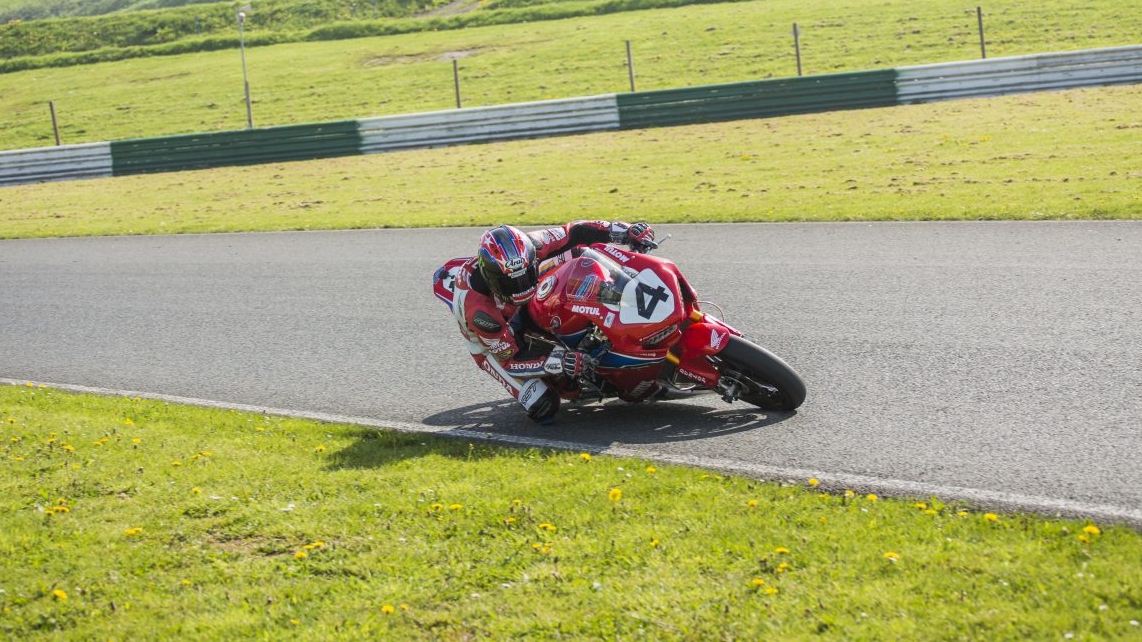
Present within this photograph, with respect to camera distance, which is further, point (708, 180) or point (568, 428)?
point (708, 180)

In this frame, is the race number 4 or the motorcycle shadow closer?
the race number 4

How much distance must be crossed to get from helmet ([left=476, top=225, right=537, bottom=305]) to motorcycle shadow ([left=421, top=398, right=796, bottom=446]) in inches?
35.4

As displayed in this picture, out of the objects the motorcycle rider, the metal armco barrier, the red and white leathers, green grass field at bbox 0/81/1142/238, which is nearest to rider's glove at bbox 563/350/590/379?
the motorcycle rider

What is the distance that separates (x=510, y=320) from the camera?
827 cm

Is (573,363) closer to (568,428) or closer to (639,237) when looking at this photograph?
(568,428)

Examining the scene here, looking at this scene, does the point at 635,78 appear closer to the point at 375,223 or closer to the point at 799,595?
the point at 375,223

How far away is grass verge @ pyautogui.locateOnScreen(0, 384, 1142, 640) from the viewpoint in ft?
15.6

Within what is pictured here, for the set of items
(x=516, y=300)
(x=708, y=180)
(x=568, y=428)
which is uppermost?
(x=516, y=300)

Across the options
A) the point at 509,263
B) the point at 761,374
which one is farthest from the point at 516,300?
the point at 761,374

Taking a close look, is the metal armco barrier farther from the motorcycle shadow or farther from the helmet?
the helmet

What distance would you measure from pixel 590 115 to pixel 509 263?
A: 17.3 meters

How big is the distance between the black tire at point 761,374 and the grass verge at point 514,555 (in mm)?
1001

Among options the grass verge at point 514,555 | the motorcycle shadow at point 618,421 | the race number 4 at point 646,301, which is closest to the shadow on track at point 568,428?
the motorcycle shadow at point 618,421

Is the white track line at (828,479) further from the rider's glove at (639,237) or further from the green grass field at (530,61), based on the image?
the green grass field at (530,61)
